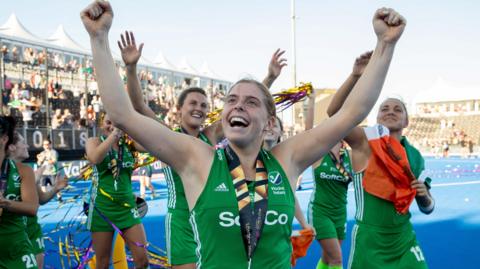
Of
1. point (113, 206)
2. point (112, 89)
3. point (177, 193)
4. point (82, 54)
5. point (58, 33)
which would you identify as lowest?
point (113, 206)

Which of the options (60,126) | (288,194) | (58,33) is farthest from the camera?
(58,33)

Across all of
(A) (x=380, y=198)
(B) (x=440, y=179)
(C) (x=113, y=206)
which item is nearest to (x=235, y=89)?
(A) (x=380, y=198)

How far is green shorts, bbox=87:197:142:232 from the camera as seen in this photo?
513 centimetres

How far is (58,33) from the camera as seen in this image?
23.3 m

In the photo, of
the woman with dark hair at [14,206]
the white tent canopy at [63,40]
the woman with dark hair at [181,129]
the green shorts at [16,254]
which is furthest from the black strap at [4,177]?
the white tent canopy at [63,40]

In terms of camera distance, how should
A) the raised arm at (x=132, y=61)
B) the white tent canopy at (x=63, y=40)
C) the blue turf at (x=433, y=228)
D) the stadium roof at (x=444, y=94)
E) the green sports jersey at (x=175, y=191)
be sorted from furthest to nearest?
the stadium roof at (x=444, y=94) → the white tent canopy at (x=63, y=40) → the blue turf at (x=433, y=228) → the green sports jersey at (x=175, y=191) → the raised arm at (x=132, y=61)

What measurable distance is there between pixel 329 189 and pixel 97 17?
3808 millimetres

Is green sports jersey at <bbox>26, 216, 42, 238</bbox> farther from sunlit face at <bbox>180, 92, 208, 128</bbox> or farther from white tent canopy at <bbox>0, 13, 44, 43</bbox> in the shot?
white tent canopy at <bbox>0, 13, 44, 43</bbox>

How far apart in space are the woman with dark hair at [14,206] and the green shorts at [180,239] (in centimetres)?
107

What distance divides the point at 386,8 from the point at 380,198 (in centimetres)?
174

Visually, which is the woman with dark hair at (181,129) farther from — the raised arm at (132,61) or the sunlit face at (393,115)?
the sunlit face at (393,115)

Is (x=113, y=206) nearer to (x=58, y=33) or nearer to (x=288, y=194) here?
(x=288, y=194)

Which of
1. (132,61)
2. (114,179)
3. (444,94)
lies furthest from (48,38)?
(444,94)

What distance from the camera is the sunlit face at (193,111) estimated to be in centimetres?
445
